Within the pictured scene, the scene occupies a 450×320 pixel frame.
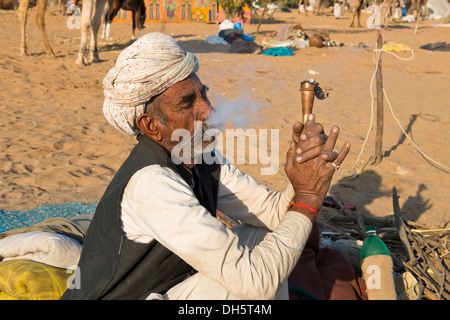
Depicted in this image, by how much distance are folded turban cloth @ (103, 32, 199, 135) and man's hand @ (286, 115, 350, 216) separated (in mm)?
608

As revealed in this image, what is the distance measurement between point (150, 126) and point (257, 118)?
4959 millimetres

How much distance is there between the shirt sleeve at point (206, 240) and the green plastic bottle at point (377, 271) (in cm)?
70

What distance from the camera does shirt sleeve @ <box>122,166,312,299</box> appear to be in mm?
1743

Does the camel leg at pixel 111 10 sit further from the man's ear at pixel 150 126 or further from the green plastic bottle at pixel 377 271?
the green plastic bottle at pixel 377 271

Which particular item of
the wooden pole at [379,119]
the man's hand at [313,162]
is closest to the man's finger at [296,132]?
the man's hand at [313,162]

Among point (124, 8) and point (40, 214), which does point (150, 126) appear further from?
point (124, 8)

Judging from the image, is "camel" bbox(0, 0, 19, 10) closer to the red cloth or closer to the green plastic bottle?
the red cloth

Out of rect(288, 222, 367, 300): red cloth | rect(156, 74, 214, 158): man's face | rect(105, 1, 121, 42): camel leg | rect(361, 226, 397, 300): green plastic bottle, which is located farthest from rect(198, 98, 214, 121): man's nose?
rect(105, 1, 121, 42): camel leg

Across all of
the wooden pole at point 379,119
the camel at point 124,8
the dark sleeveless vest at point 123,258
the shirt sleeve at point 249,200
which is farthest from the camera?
the camel at point 124,8

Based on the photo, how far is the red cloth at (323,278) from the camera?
7.52ft

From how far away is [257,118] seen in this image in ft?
22.9

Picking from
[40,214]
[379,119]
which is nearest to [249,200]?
[40,214]
